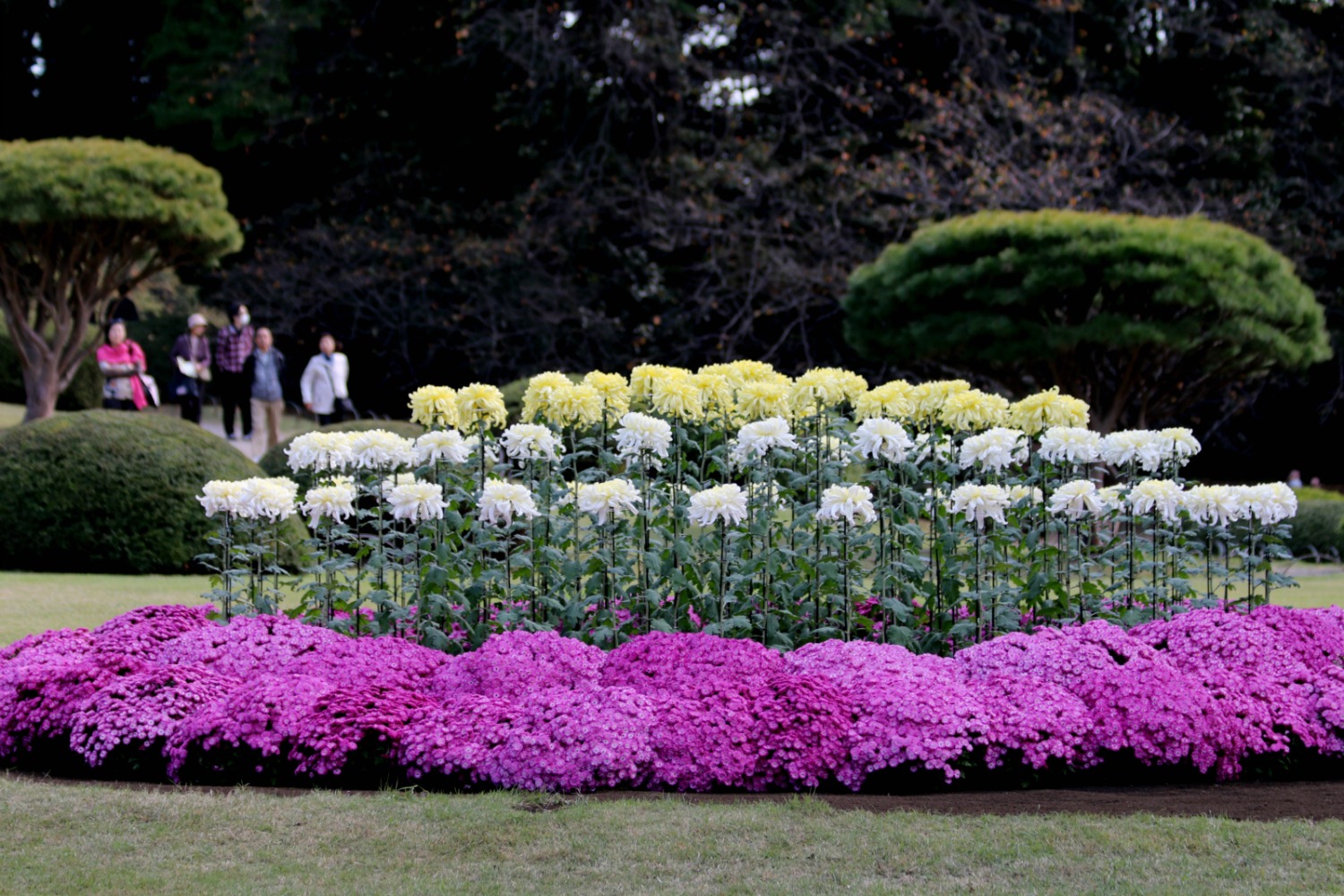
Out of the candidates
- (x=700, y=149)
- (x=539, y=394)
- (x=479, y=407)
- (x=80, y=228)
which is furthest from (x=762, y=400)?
(x=700, y=149)

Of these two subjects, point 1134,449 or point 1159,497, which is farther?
point 1134,449

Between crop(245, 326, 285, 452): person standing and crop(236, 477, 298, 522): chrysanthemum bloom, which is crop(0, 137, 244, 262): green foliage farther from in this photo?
crop(236, 477, 298, 522): chrysanthemum bloom

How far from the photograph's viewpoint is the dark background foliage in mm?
20312

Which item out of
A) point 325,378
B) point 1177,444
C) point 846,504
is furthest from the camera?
point 325,378

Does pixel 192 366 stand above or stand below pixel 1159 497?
above

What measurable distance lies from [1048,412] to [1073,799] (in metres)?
2.43

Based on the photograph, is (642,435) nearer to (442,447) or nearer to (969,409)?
(442,447)

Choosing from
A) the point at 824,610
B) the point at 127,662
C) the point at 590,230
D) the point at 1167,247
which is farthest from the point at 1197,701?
the point at 590,230

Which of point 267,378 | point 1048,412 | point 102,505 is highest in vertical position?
point 267,378

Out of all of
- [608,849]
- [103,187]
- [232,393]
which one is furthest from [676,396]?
[103,187]

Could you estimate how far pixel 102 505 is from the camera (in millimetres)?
9844

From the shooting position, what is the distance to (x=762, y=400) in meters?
6.18

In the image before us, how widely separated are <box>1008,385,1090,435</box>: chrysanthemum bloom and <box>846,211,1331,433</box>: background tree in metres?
7.55

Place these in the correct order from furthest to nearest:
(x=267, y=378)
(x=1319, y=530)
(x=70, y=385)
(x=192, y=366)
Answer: (x=70, y=385), (x=192, y=366), (x=267, y=378), (x=1319, y=530)
